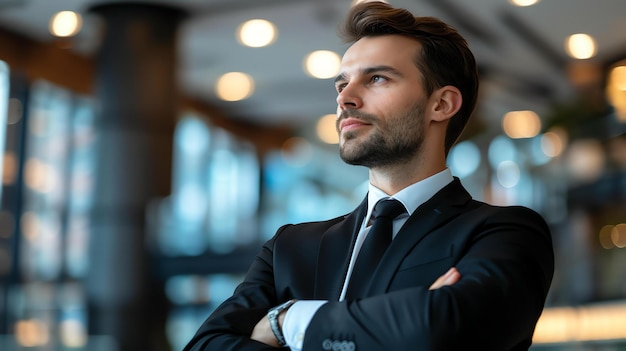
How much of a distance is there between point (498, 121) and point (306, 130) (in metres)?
4.20

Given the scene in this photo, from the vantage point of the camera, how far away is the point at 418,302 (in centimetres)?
178

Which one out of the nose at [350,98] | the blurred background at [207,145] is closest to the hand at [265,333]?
the nose at [350,98]

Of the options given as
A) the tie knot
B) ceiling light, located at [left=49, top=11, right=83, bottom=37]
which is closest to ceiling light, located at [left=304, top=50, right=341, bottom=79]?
ceiling light, located at [left=49, top=11, right=83, bottom=37]

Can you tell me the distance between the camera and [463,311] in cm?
177

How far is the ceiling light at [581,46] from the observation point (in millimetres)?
13508

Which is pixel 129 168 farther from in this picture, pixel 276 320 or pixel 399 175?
pixel 276 320

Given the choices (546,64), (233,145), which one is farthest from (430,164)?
(233,145)

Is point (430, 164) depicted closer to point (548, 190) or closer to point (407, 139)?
point (407, 139)

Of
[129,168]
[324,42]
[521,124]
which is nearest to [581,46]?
[324,42]

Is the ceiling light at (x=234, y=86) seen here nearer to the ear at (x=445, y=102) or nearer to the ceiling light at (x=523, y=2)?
the ceiling light at (x=523, y=2)

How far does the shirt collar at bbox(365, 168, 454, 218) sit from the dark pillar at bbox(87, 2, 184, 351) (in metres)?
8.77

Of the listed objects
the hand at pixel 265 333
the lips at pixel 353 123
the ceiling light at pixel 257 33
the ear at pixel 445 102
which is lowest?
the hand at pixel 265 333

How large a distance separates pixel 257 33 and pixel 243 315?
10808mm

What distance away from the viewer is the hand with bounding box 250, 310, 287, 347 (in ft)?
6.47
